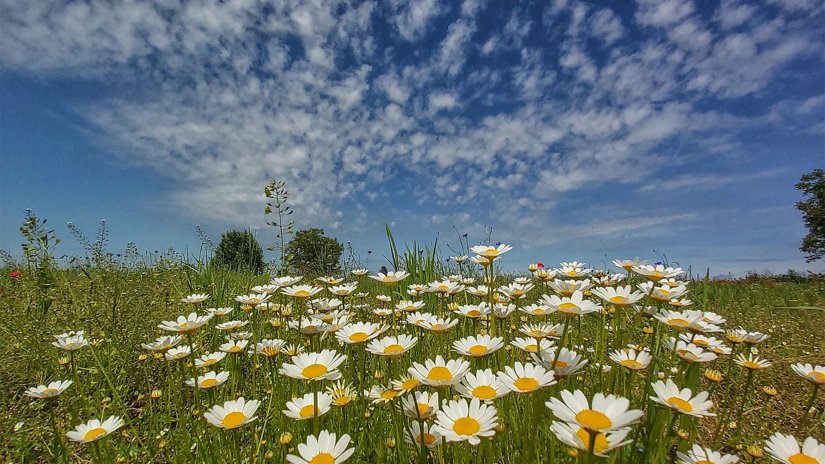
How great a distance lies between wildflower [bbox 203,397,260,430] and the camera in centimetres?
157

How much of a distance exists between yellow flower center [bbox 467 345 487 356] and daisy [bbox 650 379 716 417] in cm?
55

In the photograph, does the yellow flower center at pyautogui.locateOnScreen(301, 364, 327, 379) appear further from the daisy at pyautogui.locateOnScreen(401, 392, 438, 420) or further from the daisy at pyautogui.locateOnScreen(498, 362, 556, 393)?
the daisy at pyautogui.locateOnScreen(498, 362, 556, 393)

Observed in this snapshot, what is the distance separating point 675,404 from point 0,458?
11.1 ft

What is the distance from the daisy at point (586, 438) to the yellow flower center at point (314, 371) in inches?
31.7

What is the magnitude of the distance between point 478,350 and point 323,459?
0.65m

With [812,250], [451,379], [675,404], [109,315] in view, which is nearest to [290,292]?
[451,379]

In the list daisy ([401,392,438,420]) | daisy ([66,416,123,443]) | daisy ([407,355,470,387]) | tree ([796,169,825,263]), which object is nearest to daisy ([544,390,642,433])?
daisy ([407,355,470,387])

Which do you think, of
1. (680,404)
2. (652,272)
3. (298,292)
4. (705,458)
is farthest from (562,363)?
(298,292)

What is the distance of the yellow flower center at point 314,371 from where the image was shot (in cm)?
154

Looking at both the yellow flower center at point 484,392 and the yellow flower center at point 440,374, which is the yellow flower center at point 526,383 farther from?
the yellow flower center at point 440,374

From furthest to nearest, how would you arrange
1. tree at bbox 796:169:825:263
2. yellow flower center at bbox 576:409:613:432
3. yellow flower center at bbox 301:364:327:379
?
1. tree at bbox 796:169:825:263
2. yellow flower center at bbox 301:364:327:379
3. yellow flower center at bbox 576:409:613:432

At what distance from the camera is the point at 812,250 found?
29594 millimetres

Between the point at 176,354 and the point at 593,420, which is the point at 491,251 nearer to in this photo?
the point at 593,420

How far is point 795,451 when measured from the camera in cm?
140
